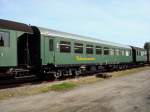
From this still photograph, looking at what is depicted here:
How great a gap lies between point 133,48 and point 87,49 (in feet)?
65.2

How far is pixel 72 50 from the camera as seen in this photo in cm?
2127

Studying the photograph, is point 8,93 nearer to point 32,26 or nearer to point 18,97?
point 18,97

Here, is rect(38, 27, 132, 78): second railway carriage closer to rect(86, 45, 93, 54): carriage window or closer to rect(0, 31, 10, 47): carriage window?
rect(86, 45, 93, 54): carriage window

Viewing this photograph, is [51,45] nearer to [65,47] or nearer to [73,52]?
[65,47]

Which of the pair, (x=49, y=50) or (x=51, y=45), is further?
(x=51, y=45)

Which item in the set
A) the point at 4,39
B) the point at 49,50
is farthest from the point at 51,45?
the point at 4,39

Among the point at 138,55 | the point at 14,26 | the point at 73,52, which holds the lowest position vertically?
the point at 73,52

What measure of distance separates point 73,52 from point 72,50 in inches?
8.4

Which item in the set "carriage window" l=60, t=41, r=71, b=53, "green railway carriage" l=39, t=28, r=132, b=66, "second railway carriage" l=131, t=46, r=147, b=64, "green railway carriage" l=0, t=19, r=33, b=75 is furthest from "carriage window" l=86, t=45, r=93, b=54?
"second railway carriage" l=131, t=46, r=147, b=64

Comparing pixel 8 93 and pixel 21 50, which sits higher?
pixel 21 50

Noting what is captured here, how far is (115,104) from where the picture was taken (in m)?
10.3

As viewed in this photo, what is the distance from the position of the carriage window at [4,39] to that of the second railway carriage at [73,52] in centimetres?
299

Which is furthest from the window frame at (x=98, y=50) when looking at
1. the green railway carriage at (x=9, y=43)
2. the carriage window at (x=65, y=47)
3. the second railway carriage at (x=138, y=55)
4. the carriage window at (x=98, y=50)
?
the second railway carriage at (x=138, y=55)

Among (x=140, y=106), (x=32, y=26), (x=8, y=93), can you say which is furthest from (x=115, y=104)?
(x=32, y=26)
